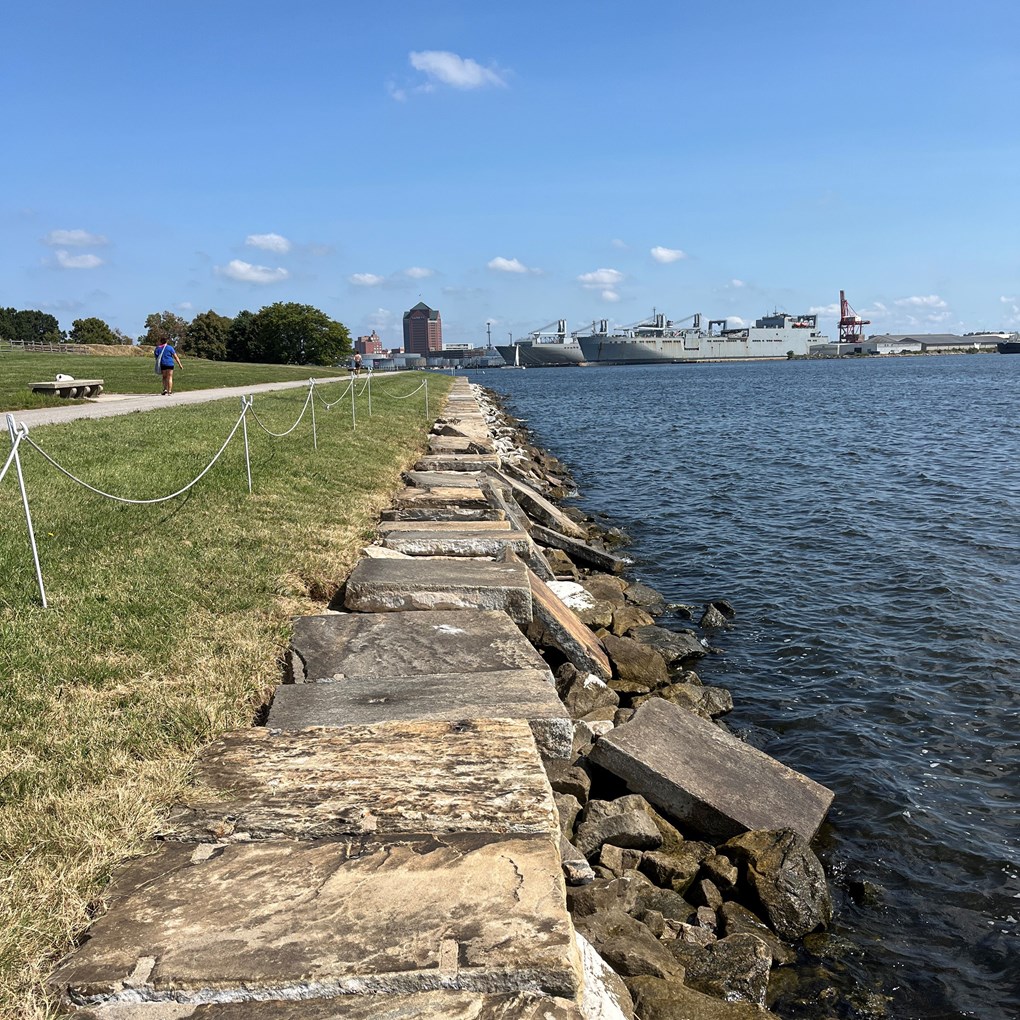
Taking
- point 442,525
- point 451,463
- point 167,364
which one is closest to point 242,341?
point 167,364

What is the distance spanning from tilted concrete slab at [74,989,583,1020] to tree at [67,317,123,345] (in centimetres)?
8887

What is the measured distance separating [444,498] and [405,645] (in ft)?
→ 15.8

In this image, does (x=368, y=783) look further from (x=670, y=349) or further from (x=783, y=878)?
(x=670, y=349)

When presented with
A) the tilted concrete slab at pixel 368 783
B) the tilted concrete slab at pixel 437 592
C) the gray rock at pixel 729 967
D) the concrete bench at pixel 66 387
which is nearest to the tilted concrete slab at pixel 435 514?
the tilted concrete slab at pixel 437 592

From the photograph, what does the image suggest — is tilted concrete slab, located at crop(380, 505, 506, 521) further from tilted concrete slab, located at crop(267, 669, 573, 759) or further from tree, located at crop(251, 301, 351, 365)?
tree, located at crop(251, 301, 351, 365)

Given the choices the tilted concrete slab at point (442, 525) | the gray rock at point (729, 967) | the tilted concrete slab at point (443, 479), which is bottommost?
the gray rock at point (729, 967)

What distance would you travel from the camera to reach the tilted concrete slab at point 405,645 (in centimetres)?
480

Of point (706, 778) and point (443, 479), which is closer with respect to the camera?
point (706, 778)

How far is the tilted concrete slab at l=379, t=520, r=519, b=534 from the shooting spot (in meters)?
8.20

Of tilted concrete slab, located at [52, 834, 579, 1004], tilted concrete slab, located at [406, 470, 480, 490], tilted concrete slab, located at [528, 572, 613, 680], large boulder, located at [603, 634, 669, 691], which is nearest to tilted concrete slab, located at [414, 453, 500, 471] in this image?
tilted concrete slab, located at [406, 470, 480, 490]

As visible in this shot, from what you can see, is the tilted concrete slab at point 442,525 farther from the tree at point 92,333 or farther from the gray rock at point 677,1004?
the tree at point 92,333

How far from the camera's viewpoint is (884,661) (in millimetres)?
8242

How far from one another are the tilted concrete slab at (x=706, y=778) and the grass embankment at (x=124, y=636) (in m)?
2.27

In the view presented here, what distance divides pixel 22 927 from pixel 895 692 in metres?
7.20
